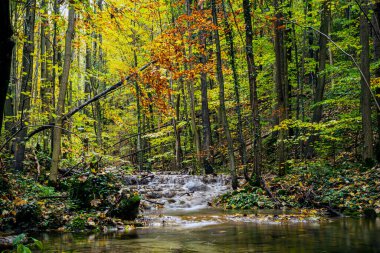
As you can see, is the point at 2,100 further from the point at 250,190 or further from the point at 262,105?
the point at 262,105

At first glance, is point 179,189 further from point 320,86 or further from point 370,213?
point 370,213

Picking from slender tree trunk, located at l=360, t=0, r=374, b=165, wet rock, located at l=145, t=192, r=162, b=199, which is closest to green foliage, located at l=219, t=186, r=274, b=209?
wet rock, located at l=145, t=192, r=162, b=199

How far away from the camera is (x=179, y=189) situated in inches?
608

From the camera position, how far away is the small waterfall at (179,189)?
43.4ft

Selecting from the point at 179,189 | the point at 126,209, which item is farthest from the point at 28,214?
the point at 179,189

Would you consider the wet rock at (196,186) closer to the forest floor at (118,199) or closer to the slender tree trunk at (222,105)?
the slender tree trunk at (222,105)

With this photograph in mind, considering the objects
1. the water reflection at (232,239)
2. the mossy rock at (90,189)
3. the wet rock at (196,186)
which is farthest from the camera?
the wet rock at (196,186)

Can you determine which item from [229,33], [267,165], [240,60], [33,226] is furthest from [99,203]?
[240,60]

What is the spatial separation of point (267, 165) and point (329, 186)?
744cm

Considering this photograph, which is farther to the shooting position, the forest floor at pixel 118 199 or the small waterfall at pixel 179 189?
the small waterfall at pixel 179 189

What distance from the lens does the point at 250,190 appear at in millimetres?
12680

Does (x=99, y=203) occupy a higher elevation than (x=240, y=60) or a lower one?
lower

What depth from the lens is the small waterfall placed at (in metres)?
13.2

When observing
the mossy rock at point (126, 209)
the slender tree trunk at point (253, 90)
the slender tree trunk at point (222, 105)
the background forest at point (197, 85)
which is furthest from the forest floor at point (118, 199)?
the slender tree trunk at point (222, 105)
